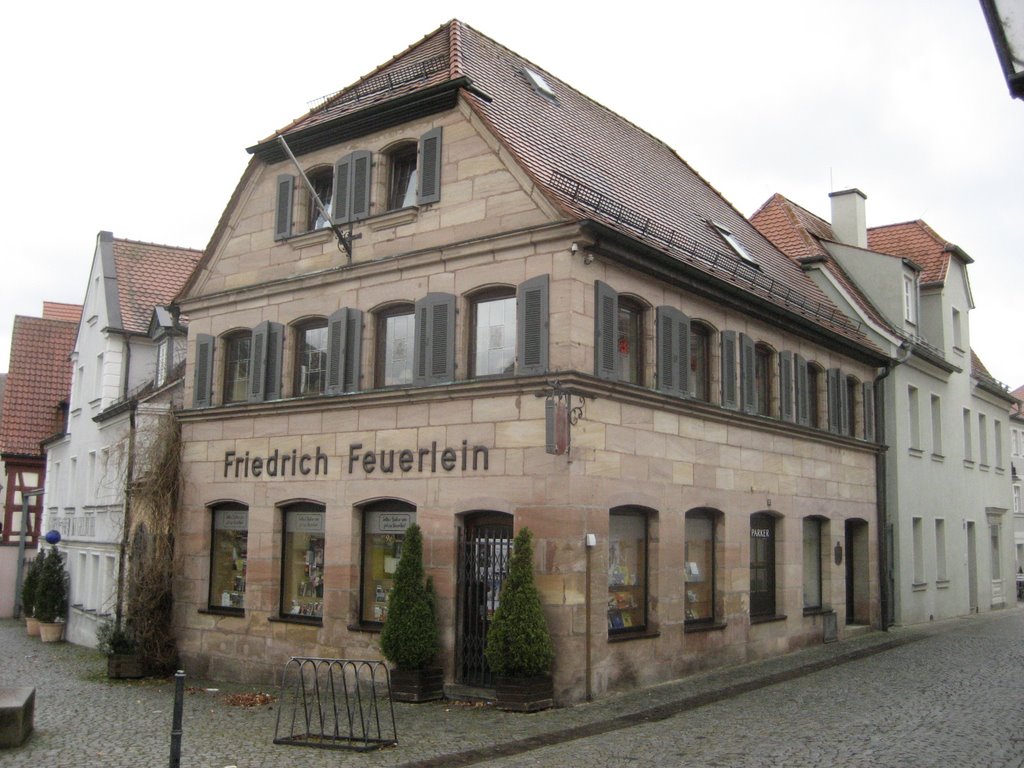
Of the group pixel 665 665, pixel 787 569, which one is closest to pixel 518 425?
pixel 665 665

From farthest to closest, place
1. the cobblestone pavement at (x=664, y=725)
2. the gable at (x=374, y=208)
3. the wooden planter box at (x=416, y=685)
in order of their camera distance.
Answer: the gable at (x=374, y=208) < the wooden planter box at (x=416, y=685) < the cobblestone pavement at (x=664, y=725)

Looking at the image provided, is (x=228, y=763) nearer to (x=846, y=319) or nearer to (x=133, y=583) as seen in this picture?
(x=133, y=583)

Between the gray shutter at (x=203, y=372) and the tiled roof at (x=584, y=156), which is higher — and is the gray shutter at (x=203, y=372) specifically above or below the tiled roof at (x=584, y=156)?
below

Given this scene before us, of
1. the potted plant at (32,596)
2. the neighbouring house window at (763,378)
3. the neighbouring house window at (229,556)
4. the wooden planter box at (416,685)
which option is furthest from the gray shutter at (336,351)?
the potted plant at (32,596)

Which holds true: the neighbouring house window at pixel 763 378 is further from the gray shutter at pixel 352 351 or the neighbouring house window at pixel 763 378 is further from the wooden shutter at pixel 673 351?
the gray shutter at pixel 352 351

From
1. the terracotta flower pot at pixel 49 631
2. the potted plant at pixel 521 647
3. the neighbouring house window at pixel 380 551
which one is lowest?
the terracotta flower pot at pixel 49 631

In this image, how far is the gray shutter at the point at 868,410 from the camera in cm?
2416

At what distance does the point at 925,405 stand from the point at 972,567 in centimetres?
627

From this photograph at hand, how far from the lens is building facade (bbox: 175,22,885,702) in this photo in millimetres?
14898

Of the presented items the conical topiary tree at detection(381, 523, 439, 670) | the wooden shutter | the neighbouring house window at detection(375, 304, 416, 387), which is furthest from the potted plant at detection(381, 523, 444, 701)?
the wooden shutter

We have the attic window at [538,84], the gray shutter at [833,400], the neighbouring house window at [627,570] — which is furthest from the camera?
the gray shutter at [833,400]

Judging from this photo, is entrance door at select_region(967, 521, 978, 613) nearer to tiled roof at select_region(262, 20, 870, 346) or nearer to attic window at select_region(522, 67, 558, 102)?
tiled roof at select_region(262, 20, 870, 346)

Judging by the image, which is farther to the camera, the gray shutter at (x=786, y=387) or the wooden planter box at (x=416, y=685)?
the gray shutter at (x=786, y=387)

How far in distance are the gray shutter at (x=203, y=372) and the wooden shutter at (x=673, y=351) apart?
8.15 metres
